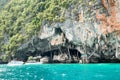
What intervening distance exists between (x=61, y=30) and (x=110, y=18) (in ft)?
33.0

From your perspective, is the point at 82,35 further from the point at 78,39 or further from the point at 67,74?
the point at 67,74

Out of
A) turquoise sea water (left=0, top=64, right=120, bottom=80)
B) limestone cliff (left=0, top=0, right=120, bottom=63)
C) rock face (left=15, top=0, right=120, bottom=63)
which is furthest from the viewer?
rock face (left=15, top=0, right=120, bottom=63)

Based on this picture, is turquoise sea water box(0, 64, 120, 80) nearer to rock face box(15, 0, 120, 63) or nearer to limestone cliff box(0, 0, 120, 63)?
limestone cliff box(0, 0, 120, 63)

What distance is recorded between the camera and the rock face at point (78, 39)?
160ft

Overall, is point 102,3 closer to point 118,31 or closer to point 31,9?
point 118,31

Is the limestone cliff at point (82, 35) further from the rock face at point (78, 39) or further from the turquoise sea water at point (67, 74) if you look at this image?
the turquoise sea water at point (67, 74)

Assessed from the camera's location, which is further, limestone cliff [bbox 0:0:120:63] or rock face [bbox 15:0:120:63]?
rock face [bbox 15:0:120:63]

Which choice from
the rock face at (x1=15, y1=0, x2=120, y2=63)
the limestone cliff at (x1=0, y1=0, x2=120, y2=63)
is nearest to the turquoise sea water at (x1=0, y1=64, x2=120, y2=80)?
the limestone cliff at (x1=0, y1=0, x2=120, y2=63)

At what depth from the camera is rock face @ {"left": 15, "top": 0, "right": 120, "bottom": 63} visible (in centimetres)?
4869

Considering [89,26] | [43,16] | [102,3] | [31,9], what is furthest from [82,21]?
[31,9]

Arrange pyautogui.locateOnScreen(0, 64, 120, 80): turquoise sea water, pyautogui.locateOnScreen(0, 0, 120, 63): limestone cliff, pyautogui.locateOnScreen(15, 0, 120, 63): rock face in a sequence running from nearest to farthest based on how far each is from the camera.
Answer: pyautogui.locateOnScreen(0, 64, 120, 80): turquoise sea water < pyautogui.locateOnScreen(0, 0, 120, 63): limestone cliff < pyautogui.locateOnScreen(15, 0, 120, 63): rock face

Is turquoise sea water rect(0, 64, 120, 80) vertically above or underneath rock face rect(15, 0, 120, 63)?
underneath

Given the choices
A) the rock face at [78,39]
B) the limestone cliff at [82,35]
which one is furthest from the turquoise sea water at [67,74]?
the rock face at [78,39]

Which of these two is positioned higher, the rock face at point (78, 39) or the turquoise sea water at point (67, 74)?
the rock face at point (78, 39)
